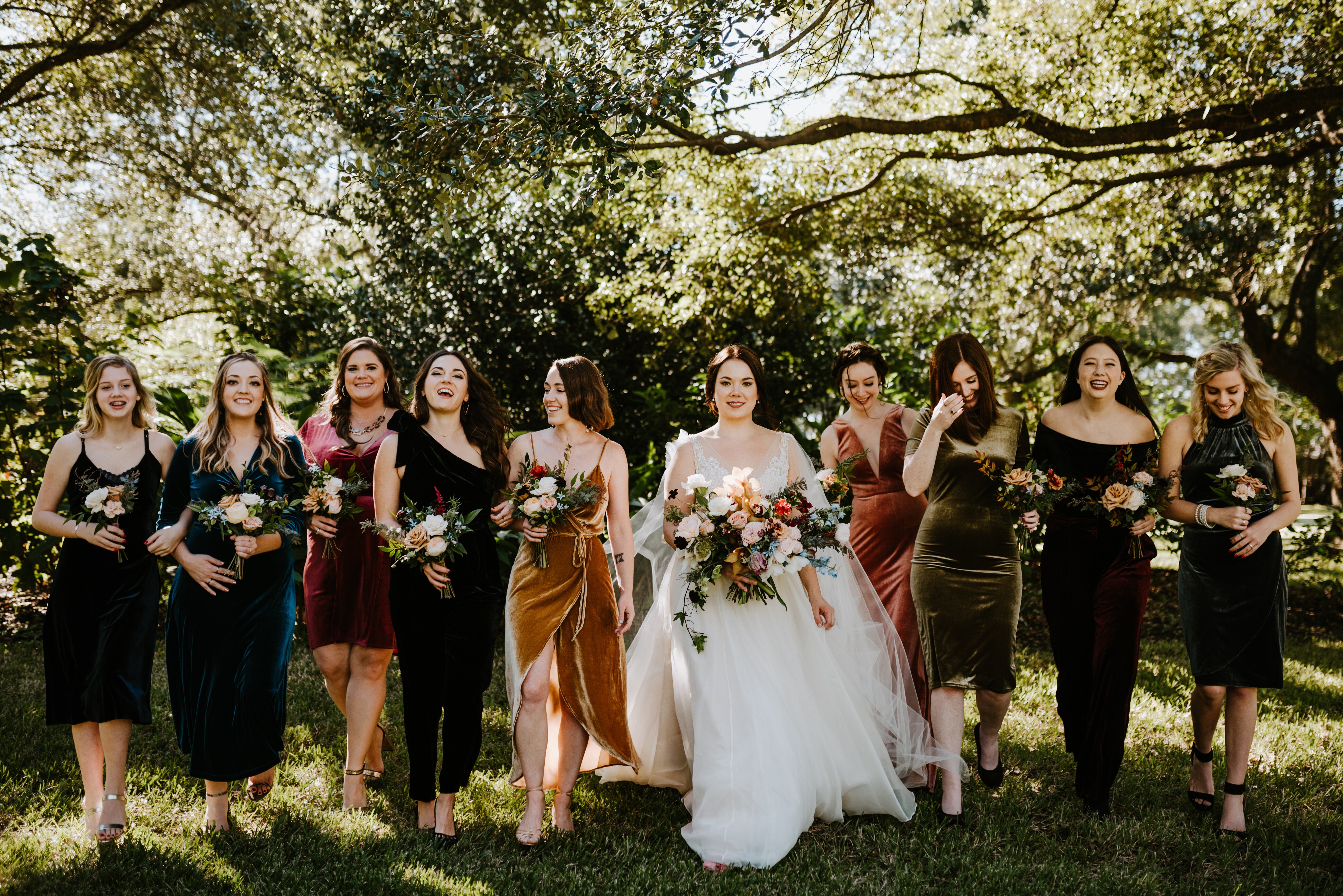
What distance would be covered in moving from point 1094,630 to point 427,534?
11.4 feet

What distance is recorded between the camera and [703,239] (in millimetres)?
9281

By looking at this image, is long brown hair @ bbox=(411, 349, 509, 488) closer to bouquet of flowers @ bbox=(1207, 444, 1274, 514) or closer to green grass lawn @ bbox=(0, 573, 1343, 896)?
green grass lawn @ bbox=(0, 573, 1343, 896)

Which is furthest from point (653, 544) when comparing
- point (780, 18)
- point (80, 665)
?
point (780, 18)

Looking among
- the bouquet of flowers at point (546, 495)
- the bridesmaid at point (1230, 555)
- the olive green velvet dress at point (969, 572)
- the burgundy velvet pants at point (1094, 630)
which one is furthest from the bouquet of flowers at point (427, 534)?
the bridesmaid at point (1230, 555)

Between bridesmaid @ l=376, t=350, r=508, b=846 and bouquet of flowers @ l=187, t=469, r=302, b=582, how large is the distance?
0.44 meters

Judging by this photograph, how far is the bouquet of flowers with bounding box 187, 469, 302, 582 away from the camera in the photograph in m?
4.05

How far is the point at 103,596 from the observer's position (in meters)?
4.32

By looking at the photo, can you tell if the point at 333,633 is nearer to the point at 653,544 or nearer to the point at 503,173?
the point at 653,544

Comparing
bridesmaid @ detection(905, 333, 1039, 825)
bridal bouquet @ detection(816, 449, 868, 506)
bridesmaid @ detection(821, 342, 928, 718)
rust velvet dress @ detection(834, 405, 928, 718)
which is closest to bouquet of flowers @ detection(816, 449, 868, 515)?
bridal bouquet @ detection(816, 449, 868, 506)

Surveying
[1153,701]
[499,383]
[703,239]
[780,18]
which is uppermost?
[780,18]

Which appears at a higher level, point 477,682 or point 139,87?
point 139,87

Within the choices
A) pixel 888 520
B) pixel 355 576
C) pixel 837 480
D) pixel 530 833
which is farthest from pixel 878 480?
pixel 355 576

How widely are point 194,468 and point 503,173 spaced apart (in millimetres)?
4517


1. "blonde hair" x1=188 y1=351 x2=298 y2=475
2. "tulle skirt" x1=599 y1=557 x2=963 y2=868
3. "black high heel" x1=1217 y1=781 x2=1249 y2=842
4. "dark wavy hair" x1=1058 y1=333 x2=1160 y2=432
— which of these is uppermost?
"dark wavy hair" x1=1058 y1=333 x2=1160 y2=432
